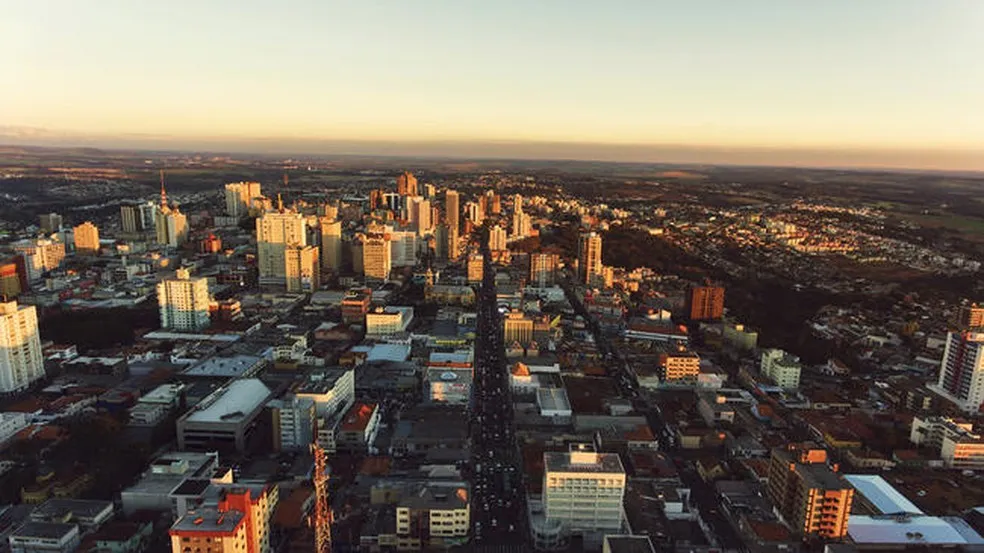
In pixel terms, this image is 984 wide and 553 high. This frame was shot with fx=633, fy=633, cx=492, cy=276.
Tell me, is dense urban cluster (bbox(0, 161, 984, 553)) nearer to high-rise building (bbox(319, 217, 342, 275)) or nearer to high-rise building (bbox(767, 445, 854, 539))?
high-rise building (bbox(767, 445, 854, 539))

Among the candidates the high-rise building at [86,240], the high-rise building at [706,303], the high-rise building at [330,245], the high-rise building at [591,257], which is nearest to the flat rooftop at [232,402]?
the high-rise building at [706,303]

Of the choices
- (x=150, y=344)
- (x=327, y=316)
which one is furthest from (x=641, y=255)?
(x=150, y=344)

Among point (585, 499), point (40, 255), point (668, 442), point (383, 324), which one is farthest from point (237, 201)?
point (585, 499)

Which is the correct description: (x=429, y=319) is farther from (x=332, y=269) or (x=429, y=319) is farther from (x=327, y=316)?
(x=332, y=269)

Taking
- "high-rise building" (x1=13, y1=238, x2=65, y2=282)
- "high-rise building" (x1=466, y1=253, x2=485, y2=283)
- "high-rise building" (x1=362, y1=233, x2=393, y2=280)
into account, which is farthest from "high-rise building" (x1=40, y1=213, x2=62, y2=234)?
"high-rise building" (x1=466, y1=253, x2=485, y2=283)

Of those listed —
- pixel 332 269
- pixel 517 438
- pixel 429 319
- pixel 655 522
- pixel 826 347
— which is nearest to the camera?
pixel 655 522

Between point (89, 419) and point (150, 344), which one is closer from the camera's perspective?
point (89, 419)
